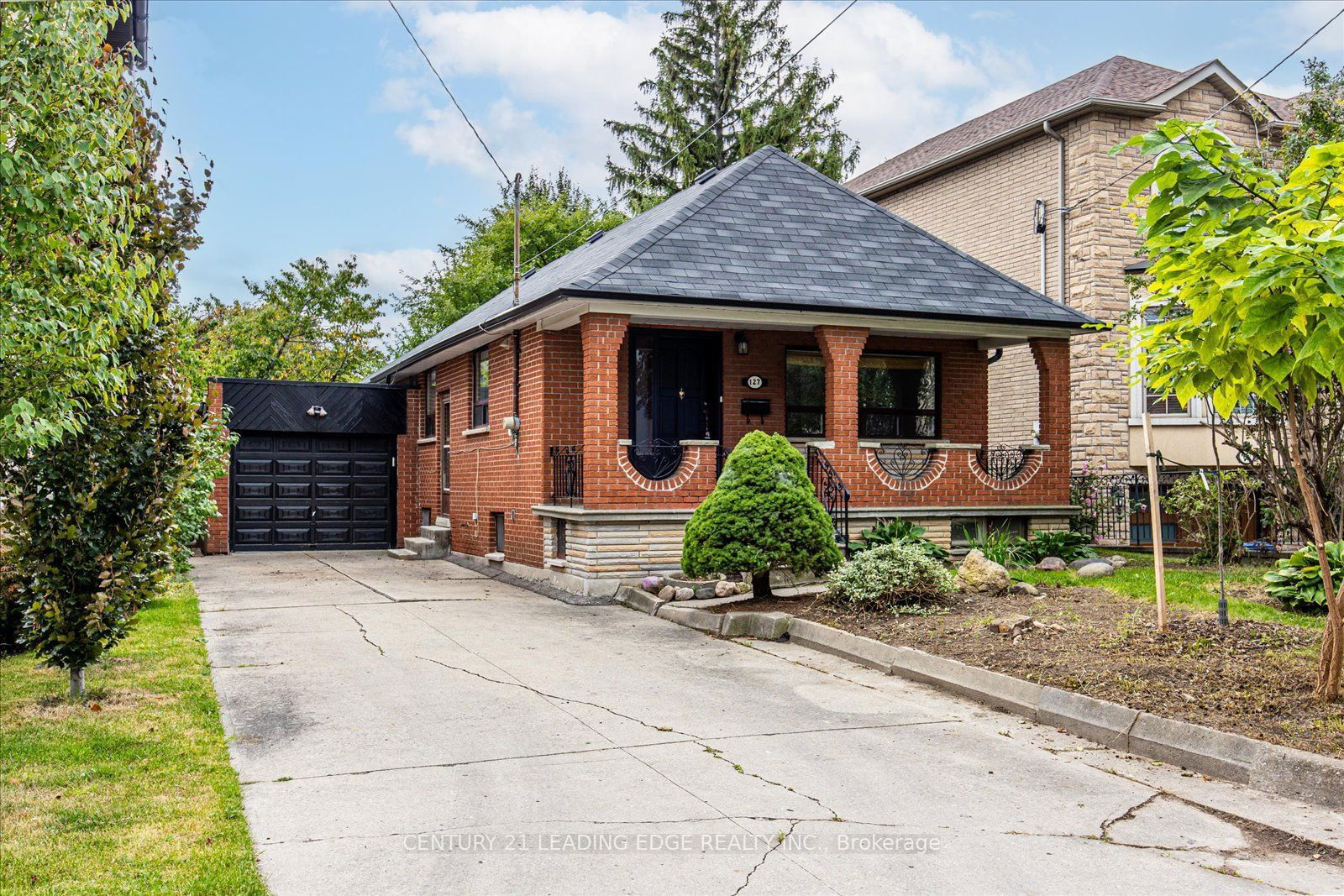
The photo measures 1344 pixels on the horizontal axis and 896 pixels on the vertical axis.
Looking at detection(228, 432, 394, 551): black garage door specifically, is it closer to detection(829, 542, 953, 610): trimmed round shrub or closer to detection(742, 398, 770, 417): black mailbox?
detection(742, 398, 770, 417): black mailbox

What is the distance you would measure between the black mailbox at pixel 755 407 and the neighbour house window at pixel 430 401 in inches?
322

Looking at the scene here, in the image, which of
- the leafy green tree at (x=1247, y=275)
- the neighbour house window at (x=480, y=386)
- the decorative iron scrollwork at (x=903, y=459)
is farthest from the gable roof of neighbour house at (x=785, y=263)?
the leafy green tree at (x=1247, y=275)

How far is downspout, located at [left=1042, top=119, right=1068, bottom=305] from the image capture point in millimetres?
20000

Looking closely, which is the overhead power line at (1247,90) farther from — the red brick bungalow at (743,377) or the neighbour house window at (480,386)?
the neighbour house window at (480,386)

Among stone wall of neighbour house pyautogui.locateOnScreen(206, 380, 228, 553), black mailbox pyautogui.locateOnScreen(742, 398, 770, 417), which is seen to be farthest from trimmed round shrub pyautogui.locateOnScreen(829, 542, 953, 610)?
stone wall of neighbour house pyautogui.locateOnScreen(206, 380, 228, 553)

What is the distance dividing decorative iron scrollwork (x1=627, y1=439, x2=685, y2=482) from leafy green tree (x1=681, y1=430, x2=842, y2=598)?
3.82 meters

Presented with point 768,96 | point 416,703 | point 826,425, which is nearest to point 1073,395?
point 826,425

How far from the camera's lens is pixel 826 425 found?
593 inches

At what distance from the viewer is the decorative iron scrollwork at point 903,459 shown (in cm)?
1584

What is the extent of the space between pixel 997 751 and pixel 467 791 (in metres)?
3.22

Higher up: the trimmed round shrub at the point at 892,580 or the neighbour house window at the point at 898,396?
the neighbour house window at the point at 898,396

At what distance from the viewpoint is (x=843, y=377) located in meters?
14.8

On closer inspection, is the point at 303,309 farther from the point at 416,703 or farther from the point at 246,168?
the point at 416,703

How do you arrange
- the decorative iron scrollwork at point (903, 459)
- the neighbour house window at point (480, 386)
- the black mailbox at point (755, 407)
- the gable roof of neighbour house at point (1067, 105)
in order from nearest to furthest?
1. the decorative iron scrollwork at point (903, 459)
2. the black mailbox at point (755, 407)
3. the neighbour house window at point (480, 386)
4. the gable roof of neighbour house at point (1067, 105)
